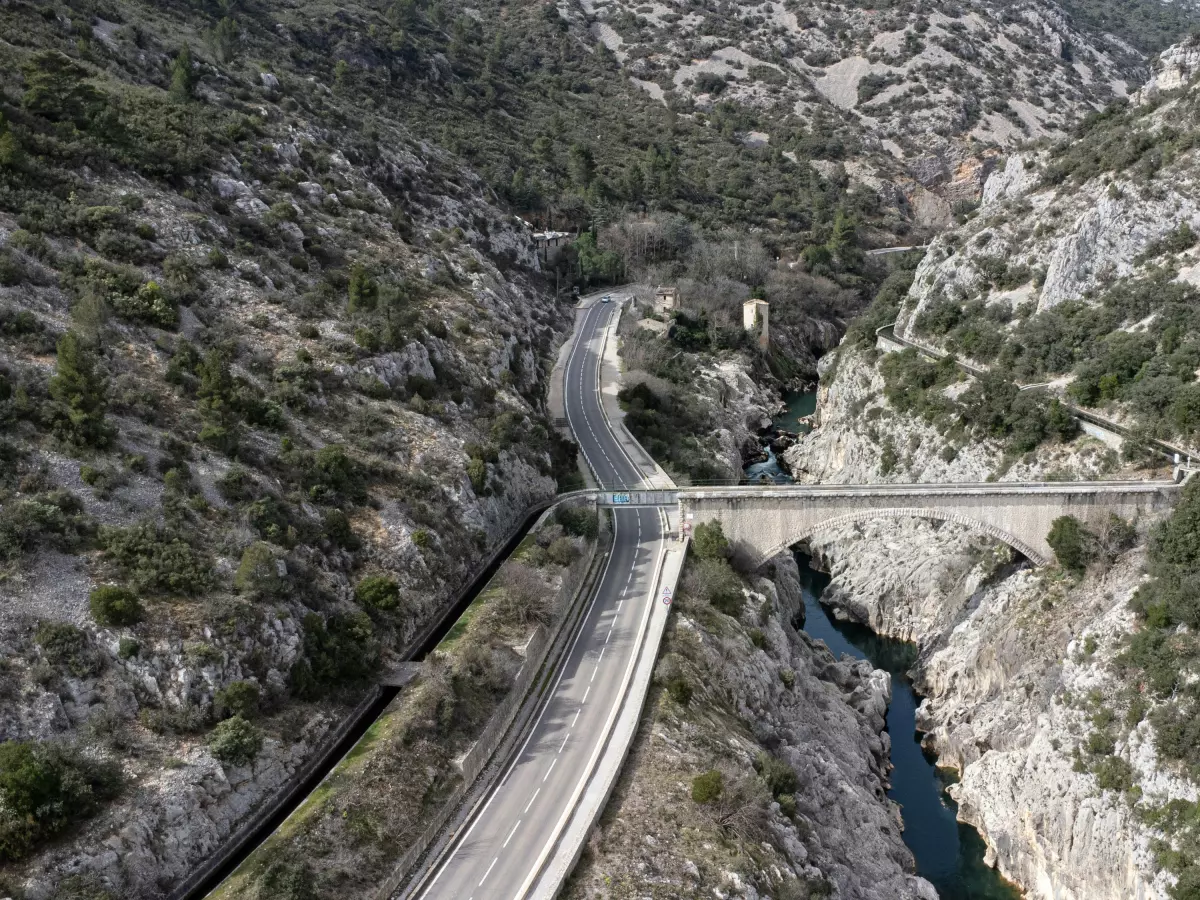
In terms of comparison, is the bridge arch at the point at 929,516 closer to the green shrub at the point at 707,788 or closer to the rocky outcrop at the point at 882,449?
the rocky outcrop at the point at 882,449

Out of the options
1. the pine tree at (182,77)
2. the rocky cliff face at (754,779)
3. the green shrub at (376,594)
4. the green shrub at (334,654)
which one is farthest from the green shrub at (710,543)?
the pine tree at (182,77)

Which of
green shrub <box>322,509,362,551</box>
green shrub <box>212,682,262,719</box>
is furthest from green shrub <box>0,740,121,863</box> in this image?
green shrub <box>322,509,362,551</box>

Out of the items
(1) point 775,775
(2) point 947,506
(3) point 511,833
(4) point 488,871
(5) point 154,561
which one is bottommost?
(4) point 488,871

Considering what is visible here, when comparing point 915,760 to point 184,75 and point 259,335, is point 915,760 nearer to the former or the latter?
point 259,335

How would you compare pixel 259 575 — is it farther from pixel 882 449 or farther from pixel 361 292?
pixel 882 449

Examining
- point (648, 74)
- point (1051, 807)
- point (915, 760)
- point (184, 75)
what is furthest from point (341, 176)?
point (648, 74)

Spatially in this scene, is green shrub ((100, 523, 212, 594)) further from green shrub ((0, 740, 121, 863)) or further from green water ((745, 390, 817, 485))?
green water ((745, 390, 817, 485))

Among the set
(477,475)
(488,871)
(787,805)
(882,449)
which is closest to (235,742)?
(488,871)
